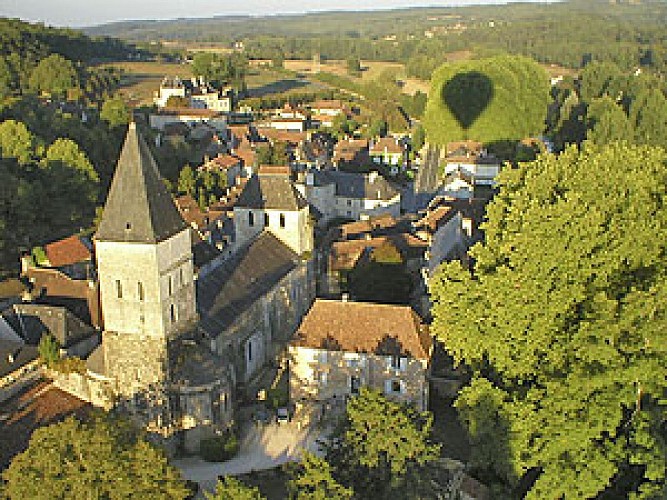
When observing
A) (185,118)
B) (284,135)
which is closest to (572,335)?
(284,135)

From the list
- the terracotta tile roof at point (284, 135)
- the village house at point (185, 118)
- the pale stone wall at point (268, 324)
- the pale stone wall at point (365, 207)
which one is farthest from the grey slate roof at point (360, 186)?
the village house at point (185, 118)

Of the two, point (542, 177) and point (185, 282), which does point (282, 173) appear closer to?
point (185, 282)

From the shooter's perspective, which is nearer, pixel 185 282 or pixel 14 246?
pixel 185 282

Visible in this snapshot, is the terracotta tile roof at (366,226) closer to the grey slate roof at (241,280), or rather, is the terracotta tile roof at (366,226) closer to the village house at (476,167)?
the grey slate roof at (241,280)

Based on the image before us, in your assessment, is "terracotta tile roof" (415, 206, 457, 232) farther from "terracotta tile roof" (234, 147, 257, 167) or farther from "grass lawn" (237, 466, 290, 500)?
"terracotta tile roof" (234, 147, 257, 167)

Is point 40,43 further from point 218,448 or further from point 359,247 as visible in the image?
point 218,448

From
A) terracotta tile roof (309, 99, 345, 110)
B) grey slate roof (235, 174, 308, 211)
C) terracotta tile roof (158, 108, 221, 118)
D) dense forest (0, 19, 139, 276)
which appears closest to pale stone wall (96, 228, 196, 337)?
grey slate roof (235, 174, 308, 211)

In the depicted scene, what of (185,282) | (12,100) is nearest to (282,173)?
(185,282)
